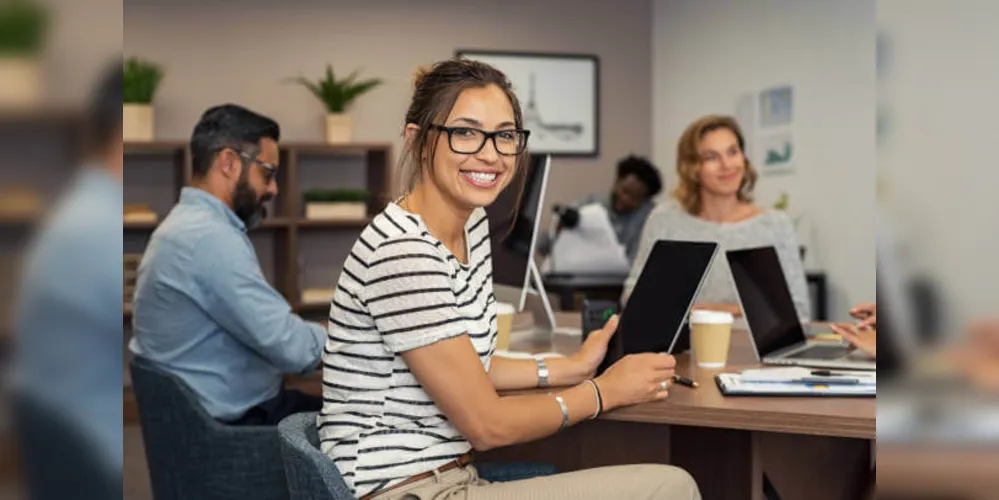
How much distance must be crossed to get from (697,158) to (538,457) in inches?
64.7

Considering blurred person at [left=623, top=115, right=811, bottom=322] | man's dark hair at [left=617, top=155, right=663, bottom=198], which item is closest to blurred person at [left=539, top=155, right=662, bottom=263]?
man's dark hair at [left=617, top=155, right=663, bottom=198]

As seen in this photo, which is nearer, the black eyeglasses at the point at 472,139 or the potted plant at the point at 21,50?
the potted plant at the point at 21,50

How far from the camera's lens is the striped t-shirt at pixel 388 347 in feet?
5.42

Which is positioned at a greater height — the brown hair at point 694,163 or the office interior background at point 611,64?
the office interior background at point 611,64

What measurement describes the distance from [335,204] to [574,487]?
16.6ft

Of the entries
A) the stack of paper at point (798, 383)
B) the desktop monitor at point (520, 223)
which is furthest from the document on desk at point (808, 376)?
the desktop monitor at point (520, 223)

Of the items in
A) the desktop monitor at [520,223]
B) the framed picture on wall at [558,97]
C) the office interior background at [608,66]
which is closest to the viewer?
the desktop monitor at [520,223]

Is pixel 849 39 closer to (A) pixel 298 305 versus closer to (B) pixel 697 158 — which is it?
(B) pixel 697 158

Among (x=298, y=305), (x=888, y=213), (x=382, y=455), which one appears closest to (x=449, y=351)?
(x=382, y=455)

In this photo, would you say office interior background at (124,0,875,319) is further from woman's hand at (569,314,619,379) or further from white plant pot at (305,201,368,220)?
woman's hand at (569,314,619,379)

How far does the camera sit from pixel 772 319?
243cm

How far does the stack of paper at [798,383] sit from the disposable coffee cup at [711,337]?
184 millimetres

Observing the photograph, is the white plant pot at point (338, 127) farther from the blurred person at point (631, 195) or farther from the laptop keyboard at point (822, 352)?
the laptop keyboard at point (822, 352)

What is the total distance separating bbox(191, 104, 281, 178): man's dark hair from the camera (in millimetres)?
2994
